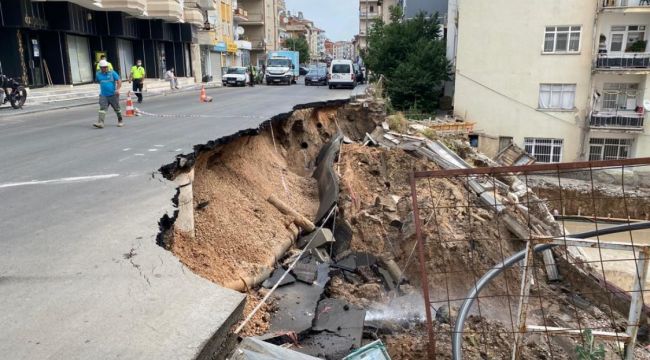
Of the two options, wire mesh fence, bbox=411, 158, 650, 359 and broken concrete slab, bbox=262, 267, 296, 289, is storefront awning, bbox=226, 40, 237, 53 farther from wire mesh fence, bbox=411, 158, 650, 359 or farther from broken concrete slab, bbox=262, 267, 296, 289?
broken concrete slab, bbox=262, 267, 296, 289

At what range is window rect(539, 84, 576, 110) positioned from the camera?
96.3ft

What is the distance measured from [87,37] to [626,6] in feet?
98.9

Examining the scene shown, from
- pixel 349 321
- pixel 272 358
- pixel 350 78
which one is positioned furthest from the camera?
pixel 350 78

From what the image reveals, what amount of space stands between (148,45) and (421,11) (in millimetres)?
19989

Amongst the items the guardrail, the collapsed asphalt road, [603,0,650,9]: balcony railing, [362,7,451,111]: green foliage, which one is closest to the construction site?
the collapsed asphalt road

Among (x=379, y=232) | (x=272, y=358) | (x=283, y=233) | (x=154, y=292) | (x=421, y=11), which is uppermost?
(x=421, y=11)

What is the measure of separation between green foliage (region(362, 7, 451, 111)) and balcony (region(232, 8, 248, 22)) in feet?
87.7

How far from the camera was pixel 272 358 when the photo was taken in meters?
3.18

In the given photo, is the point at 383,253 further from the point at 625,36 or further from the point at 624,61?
the point at 625,36

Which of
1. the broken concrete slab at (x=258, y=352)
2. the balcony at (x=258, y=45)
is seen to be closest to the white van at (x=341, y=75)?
the broken concrete slab at (x=258, y=352)

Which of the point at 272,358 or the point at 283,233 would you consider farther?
the point at 283,233

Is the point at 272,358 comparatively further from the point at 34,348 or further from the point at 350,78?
A: the point at 350,78

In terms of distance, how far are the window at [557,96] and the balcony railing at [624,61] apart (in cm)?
217

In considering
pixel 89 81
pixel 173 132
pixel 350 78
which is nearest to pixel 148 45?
pixel 89 81
